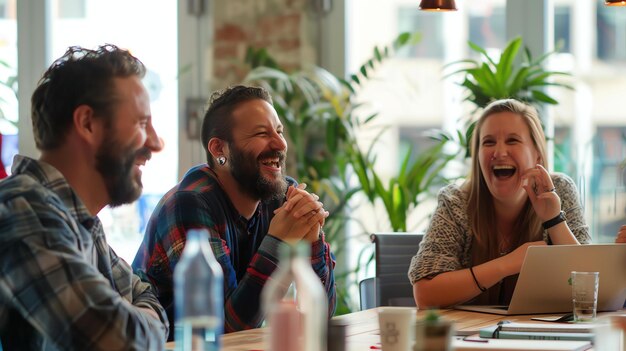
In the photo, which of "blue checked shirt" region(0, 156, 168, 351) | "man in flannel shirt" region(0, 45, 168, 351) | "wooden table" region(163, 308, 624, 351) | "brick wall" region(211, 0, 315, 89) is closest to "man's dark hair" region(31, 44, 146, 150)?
"man in flannel shirt" region(0, 45, 168, 351)

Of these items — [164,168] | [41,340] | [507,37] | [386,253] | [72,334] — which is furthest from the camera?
[164,168]

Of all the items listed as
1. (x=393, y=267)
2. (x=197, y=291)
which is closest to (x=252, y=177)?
(x=393, y=267)

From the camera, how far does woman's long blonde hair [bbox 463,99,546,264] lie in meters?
3.01

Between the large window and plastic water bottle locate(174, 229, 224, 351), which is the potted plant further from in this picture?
the large window

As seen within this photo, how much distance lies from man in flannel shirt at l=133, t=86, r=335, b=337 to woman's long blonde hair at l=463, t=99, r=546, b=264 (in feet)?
1.58

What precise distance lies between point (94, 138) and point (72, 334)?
16.6 inches

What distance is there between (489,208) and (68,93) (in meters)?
1.62

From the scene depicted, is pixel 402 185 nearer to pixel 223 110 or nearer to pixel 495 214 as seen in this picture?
pixel 495 214

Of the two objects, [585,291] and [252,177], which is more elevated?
[252,177]

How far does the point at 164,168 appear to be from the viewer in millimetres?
4961

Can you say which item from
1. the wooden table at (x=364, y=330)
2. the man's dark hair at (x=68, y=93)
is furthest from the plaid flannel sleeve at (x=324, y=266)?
the man's dark hair at (x=68, y=93)

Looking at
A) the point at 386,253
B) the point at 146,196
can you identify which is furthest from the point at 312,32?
the point at 386,253

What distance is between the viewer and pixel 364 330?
2293 mm

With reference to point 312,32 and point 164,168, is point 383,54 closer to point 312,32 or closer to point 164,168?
point 312,32
